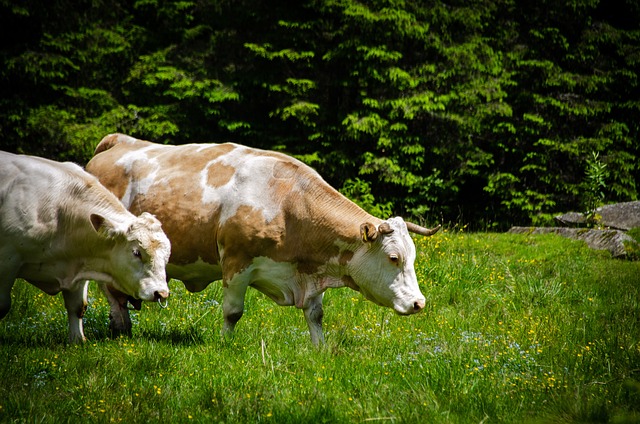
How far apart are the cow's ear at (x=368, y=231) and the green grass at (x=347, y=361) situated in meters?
1.08

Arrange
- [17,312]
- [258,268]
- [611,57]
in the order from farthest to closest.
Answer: [611,57] → [17,312] → [258,268]

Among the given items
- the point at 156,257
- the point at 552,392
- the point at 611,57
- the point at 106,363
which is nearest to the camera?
the point at 552,392

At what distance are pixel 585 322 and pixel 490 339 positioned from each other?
1493 mm

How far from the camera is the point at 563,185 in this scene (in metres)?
16.9

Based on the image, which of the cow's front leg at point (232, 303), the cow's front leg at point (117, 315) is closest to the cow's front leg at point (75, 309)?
the cow's front leg at point (117, 315)

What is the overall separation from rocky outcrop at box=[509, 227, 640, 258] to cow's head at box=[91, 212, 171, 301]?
8.95 metres

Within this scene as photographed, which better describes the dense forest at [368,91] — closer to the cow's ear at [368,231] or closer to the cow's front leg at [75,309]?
the cow's ear at [368,231]

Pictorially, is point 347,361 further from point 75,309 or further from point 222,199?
point 75,309

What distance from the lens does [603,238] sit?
1253cm

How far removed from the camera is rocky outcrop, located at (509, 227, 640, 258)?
12008 millimetres

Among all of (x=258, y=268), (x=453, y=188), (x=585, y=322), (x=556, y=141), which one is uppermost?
(x=258, y=268)

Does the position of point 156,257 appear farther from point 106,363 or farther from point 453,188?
point 453,188

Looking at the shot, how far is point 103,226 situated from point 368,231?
2459 mm

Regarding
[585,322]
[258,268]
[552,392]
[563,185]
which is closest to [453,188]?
[563,185]
